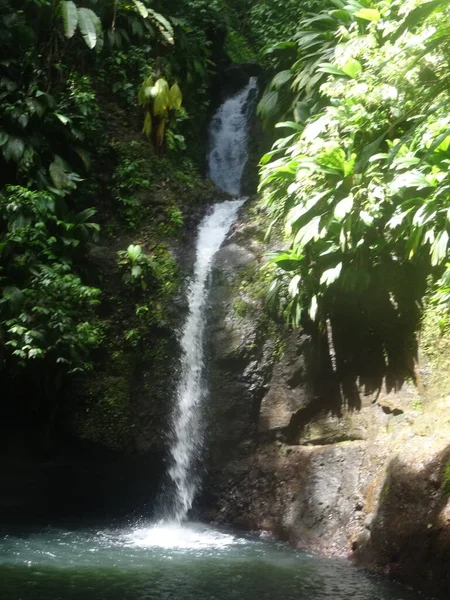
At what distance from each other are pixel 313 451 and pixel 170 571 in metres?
2.28

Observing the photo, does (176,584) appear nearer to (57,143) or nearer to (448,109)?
(448,109)

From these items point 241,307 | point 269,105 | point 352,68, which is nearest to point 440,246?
point 352,68

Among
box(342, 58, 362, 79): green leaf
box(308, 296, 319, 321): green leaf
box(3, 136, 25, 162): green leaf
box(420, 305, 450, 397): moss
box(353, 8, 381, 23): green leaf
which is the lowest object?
box(420, 305, 450, 397): moss

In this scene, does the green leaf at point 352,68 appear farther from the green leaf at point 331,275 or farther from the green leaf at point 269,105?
the green leaf at point 269,105

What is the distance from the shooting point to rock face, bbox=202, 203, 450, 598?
5.68 m

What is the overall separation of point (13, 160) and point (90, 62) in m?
3.11

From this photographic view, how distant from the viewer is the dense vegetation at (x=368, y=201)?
6414mm

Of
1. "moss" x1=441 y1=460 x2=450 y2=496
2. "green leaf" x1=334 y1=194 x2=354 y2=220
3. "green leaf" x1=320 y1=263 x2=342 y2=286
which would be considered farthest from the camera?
"green leaf" x1=320 y1=263 x2=342 y2=286

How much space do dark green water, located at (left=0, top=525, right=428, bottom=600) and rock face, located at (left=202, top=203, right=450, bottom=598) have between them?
35 cm

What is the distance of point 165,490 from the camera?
862 centimetres

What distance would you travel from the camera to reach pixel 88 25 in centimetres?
853

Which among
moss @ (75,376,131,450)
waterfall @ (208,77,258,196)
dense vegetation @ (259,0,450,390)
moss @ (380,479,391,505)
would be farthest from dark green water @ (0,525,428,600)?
waterfall @ (208,77,258,196)

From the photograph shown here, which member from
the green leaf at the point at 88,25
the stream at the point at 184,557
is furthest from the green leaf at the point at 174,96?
the stream at the point at 184,557

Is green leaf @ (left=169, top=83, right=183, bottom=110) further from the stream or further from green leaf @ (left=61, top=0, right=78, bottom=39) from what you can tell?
green leaf @ (left=61, top=0, right=78, bottom=39)
